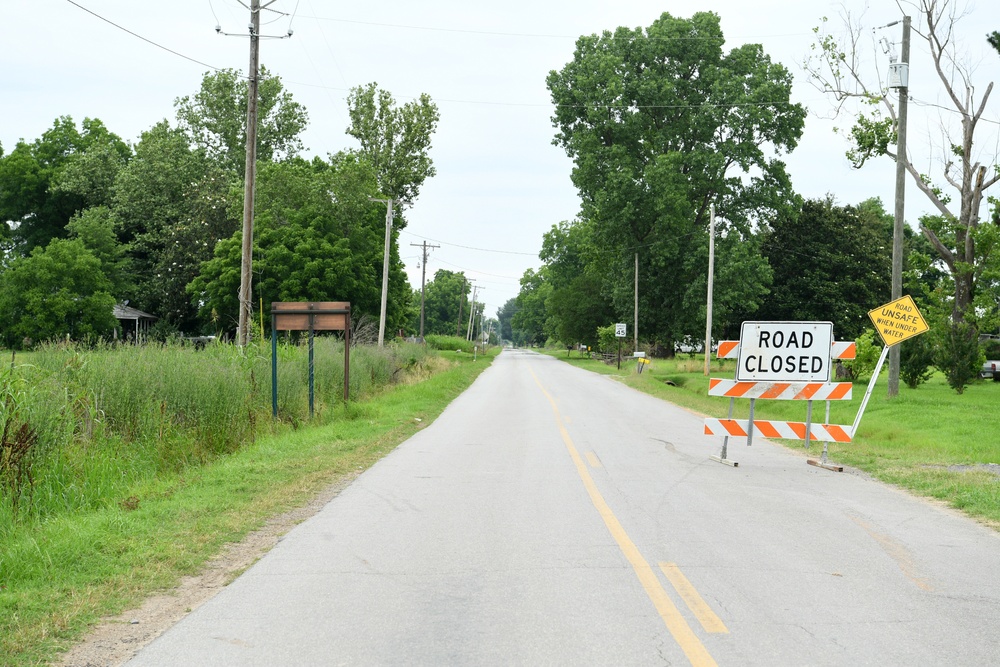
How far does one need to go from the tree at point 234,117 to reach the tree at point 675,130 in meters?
22.2

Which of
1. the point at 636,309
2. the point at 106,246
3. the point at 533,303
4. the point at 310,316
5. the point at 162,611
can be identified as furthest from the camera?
the point at 533,303

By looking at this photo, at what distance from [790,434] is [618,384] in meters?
26.0

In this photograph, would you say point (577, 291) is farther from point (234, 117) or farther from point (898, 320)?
point (898, 320)

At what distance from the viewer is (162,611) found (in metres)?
5.76

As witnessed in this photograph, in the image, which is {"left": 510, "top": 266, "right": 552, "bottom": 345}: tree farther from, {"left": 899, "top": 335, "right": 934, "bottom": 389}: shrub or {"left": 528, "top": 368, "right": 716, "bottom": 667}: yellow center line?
{"left": 528, "top": 368, "right": 716, "bottom": 667}: yellow center line

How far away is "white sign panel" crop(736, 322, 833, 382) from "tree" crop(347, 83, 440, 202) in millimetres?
48019

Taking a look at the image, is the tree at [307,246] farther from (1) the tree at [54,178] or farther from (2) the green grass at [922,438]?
(2) the green grass at [922,438]

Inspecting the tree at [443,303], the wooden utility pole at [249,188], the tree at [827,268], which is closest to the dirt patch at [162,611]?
the wooden utility pole at [249,188]

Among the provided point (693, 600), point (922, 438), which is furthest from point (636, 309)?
point (693, 600)

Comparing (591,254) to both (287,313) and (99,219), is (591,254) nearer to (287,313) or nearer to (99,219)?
(99,219)

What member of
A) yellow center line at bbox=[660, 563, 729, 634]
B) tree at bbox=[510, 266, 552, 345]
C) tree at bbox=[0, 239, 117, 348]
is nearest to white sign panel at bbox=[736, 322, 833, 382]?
yellow center line at bbox=[660, 563, 729, 634]

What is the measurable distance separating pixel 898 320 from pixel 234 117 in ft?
185

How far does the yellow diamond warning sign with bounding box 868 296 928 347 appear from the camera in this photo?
52.3ft

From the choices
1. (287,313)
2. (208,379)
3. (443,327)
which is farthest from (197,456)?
(443,327)
